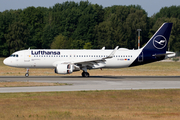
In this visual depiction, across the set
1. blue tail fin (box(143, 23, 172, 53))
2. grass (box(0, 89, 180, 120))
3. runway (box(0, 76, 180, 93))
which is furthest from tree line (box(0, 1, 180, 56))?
grass (box(0, 89, 180, 120))

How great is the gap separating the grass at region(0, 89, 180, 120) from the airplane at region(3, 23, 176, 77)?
15.6m

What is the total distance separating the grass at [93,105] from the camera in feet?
55.4

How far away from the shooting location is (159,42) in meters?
44.4

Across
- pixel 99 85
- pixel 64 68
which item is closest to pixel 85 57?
pixel 64 68

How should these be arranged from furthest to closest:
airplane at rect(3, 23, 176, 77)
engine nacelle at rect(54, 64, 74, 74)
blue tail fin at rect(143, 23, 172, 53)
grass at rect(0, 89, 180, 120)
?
blue tail fin at rect(143, 23, 172, 53) < airplane at rect(3, 23, 176, 77) < engine nacelle at rect(54, 64, 74, 74) < grass at rect(0, 89, 180, 120)

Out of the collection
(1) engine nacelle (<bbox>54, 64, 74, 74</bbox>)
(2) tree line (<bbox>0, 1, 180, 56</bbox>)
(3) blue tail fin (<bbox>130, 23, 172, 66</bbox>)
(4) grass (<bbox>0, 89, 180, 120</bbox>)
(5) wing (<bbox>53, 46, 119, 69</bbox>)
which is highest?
(2) tree line (<bbox>0, 1, 180, 56</bbox>)

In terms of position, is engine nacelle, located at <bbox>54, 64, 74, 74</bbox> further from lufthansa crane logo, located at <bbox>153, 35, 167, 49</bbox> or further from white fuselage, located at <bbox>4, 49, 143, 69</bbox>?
lufthansa crane logo, located at <bbox>153, 35, 167, 49</bbox>

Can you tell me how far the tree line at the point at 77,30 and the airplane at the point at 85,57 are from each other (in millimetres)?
63819

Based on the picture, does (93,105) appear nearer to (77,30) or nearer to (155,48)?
(155,48)

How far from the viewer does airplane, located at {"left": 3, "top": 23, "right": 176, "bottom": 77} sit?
41000 mm

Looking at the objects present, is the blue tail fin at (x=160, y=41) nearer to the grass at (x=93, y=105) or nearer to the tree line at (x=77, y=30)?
the grass at (x=93, y=105)

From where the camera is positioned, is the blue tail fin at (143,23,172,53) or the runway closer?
the runway

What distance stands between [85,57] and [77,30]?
8271 centimetres

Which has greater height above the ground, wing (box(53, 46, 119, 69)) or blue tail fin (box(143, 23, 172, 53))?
blue tail fin (box(143, 23, 172, 53))
